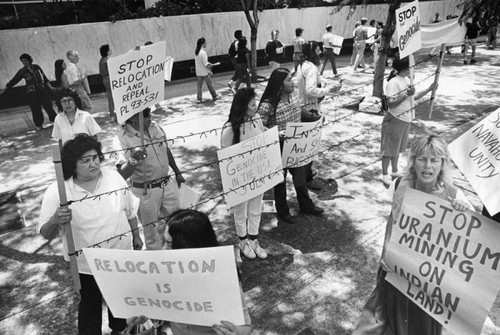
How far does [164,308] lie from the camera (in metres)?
2.18

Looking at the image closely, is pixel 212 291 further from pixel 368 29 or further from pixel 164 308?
pixel 368 29

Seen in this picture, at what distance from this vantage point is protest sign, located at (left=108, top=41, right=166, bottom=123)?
3781mm

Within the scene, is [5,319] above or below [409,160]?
below

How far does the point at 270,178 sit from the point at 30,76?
7.23 metres

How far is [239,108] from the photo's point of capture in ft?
13.2

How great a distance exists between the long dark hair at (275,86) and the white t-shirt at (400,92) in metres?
1.67

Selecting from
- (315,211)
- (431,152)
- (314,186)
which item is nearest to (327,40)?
(314,186)

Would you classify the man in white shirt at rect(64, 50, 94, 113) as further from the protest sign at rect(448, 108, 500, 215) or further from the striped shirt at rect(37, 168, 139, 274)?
the protest sign at rect(448, 108, 500, 215)

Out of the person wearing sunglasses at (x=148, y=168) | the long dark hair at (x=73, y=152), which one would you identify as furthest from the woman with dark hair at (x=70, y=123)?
the long dark hair at (x=73, y=152)

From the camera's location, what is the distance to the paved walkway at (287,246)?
12.3 ft

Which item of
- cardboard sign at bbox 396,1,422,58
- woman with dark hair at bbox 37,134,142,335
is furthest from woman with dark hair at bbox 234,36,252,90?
woman with dark hair at bbox 37,134,142,335

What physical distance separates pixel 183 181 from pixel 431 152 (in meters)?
2.53

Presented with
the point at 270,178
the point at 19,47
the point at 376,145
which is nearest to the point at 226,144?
the point at 270,178

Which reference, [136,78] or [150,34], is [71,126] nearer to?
[136,78]
